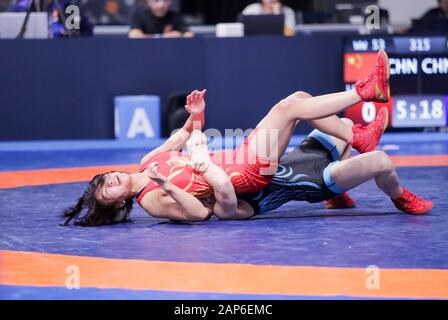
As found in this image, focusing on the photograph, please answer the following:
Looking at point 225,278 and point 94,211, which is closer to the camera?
point 225,278

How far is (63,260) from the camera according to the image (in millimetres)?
4730

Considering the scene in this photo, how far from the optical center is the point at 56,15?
9.91m

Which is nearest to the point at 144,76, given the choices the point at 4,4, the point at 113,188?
the point at 113,188

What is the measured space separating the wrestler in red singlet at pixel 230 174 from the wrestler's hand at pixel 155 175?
23 cm

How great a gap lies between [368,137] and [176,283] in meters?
1.81

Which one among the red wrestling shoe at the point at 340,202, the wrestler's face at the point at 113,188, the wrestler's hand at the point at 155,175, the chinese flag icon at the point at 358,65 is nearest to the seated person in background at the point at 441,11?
the chinese flag icon at the point at 358,65

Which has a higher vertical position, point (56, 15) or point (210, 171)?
point (56, 15)

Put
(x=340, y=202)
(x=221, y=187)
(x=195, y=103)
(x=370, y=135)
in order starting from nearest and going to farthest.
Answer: (x=221, y=187) → (x=195, y=103) → (x=370, y=135) → (x=340, y=202)

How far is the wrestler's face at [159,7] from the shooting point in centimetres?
995

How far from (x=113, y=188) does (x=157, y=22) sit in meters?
4.90

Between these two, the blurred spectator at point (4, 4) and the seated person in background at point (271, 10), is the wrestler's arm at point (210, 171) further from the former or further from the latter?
the blurred spectator at point (4, 4)

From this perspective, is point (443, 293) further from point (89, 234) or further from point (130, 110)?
point (130, 110)

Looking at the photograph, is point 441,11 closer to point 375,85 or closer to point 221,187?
point 375,85
